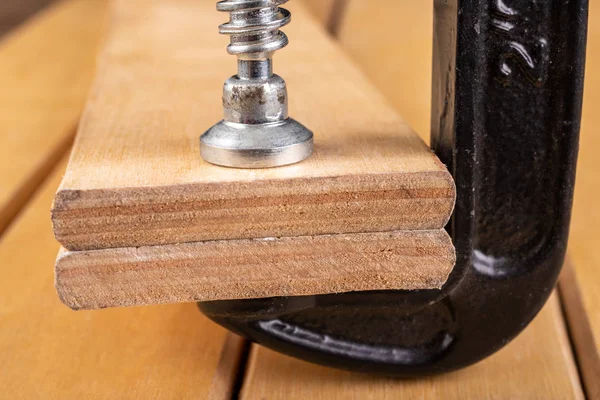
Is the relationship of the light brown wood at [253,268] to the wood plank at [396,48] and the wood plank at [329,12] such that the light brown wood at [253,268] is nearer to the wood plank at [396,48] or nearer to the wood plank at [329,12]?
the wood plank at [396,48]

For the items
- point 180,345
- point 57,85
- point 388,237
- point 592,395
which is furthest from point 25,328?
point 57,85

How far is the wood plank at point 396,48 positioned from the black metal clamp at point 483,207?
55 cm

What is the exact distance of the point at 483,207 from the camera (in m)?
0.60

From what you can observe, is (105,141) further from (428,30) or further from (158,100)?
(428,30)

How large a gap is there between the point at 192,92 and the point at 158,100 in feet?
0.14

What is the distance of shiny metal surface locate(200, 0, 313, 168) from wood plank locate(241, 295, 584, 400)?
0.63ft

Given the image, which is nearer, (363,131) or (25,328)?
(363,131)

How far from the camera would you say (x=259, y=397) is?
0.62 metres

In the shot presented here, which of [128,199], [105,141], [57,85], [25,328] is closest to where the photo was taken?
[128,199]

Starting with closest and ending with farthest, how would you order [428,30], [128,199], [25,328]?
[128,199], [25,328], [428,30]

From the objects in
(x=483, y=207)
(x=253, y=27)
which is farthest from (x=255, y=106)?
(x=483, y=207)

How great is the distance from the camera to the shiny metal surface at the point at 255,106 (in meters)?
0.53

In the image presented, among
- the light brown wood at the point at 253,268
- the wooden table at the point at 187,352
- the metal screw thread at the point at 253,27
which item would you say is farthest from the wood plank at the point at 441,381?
the metal screw thread at the point at 253,27

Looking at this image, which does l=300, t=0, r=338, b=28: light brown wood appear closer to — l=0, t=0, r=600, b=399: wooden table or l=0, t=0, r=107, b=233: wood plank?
l=0, t=0, r=107, b=233: wood plank
